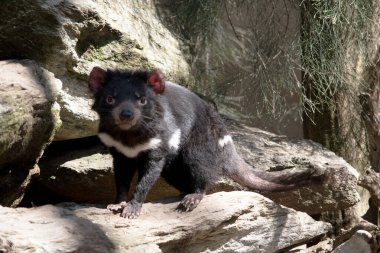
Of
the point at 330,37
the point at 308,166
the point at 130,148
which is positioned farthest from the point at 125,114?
the point at 330,37

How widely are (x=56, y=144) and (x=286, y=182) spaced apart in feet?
5.61

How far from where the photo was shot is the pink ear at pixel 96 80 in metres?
3.85

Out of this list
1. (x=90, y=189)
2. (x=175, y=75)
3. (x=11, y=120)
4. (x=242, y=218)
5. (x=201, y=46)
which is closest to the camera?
(x=11, y=120)

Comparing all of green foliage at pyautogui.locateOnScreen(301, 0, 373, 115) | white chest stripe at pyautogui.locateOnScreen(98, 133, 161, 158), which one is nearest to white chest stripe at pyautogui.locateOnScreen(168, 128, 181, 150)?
white chest stripe at pyautogui.locateOnScreen(98, 133, 161, 158)

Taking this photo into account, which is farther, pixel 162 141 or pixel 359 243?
pixel 359 243

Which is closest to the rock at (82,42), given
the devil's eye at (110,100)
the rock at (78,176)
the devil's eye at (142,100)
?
the rock at (78,176)

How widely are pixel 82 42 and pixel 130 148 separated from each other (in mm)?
989

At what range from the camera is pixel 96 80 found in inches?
152

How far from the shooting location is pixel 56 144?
492 cm

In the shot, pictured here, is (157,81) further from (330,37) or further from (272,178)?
(330,37)

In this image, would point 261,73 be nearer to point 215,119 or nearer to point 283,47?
point 283,47

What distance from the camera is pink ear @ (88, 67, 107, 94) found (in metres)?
3.85

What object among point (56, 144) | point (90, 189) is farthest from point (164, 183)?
point (56, 144)

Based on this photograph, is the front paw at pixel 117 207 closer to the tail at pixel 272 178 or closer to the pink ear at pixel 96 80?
the pink ear at pixel 96 80
